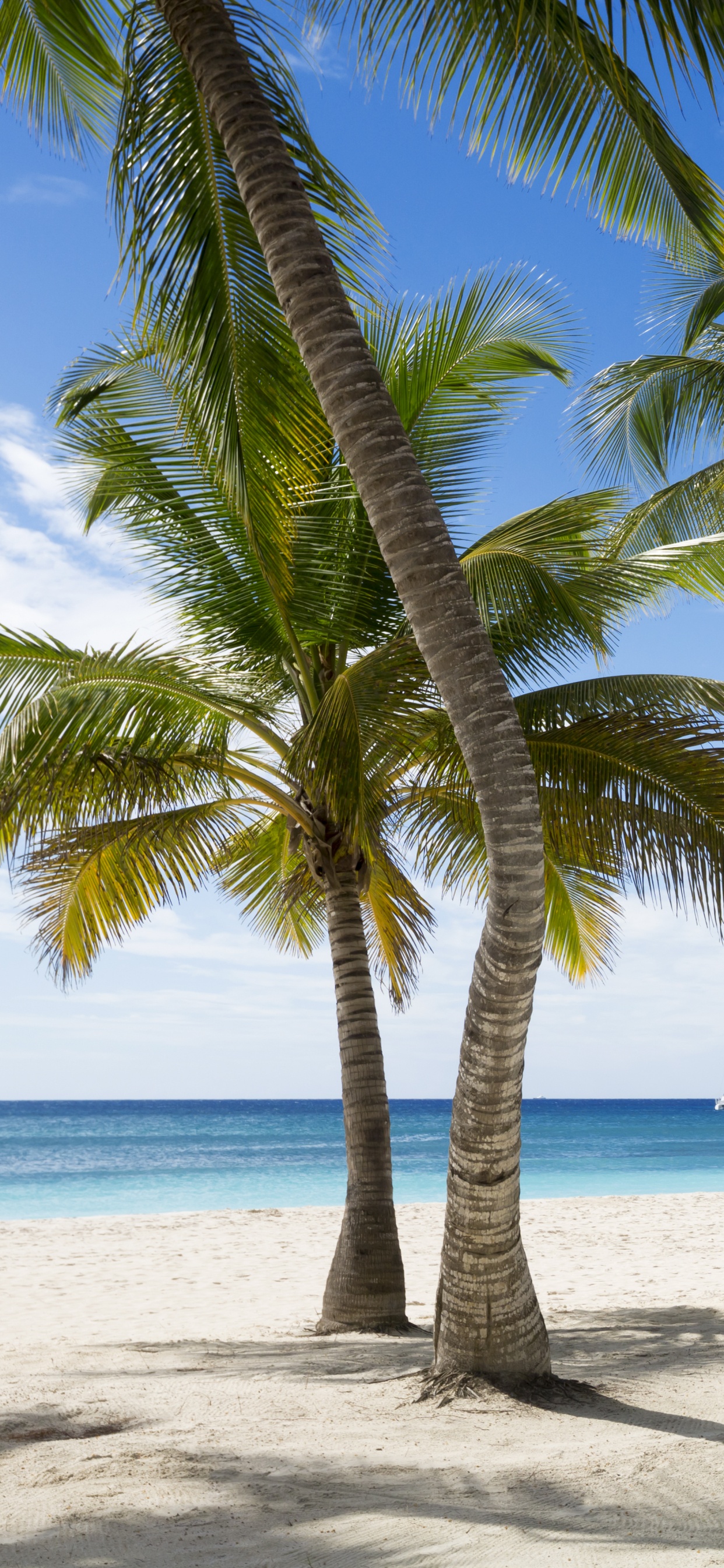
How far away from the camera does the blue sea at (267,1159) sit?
24062 mm

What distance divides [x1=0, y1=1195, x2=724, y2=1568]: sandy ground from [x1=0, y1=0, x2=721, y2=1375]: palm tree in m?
0.65

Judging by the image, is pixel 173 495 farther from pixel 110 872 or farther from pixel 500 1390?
pixel 500 1390

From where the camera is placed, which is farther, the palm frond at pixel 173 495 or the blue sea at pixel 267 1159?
the blue sea at pixel 267 1159

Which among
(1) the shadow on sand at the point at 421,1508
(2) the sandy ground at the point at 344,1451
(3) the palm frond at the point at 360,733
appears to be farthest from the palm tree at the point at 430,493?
(3) the palm frond at the point at 360,733

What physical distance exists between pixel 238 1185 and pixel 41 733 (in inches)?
902

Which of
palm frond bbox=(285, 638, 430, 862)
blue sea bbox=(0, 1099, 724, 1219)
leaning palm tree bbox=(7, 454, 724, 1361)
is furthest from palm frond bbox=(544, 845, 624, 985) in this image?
blue sea bbox=(0, 1099, 724, 1219)

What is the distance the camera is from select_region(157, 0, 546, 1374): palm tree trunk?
4438 millimetres

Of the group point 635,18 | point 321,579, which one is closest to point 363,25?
point 635,18

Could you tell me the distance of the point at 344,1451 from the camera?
3.82m

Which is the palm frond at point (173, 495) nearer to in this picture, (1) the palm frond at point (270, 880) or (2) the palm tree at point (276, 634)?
(2) the palm tree at point (276, 634)

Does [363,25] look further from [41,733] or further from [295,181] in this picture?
[41,733]

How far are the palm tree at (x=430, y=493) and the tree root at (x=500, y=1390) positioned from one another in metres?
0.05

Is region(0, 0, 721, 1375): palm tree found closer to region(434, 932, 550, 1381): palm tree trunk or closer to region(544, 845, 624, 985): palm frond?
region(434, 932, 550, 1381): palm tree trunk

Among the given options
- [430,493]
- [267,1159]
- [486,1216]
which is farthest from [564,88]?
[267,1159]
